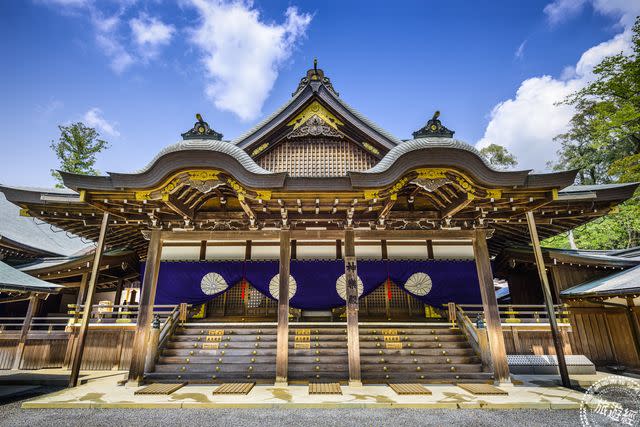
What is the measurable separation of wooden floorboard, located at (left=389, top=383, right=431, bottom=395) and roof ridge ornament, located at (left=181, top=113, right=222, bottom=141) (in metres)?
7.61

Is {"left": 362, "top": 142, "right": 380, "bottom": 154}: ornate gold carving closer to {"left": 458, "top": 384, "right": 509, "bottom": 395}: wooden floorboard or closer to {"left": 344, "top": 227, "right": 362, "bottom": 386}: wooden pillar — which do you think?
{"left": 344, "top": 227, "right": 362, "bottom": 386}: wooden pillar

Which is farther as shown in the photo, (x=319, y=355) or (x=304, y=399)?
(x=319, y=355)

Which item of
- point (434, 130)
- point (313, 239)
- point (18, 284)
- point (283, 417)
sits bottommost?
point (283, 417)

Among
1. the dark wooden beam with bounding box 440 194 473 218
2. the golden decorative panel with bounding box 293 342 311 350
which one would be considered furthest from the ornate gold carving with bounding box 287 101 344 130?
the golden decorative panel with bounding box 293 342 311 350

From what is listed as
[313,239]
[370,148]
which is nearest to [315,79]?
[370,148]

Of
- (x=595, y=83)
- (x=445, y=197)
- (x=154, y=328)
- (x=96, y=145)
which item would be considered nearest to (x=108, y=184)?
(x=154, y=328)

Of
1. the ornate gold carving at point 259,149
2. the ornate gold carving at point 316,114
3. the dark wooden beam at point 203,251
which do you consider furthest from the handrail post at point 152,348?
the ornate gold carving at point 316,114

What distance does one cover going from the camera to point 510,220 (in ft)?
28.0

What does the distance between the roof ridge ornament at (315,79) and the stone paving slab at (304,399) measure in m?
9.44

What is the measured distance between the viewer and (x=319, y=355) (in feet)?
26.9

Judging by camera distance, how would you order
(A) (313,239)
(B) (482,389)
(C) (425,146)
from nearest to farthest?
→ (C) (425,146) → (B) (482,389) → (A) (313,239)

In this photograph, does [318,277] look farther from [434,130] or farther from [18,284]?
[18,284]

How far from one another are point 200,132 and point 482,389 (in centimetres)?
932

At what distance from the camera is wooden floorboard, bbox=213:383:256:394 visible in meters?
6.39
